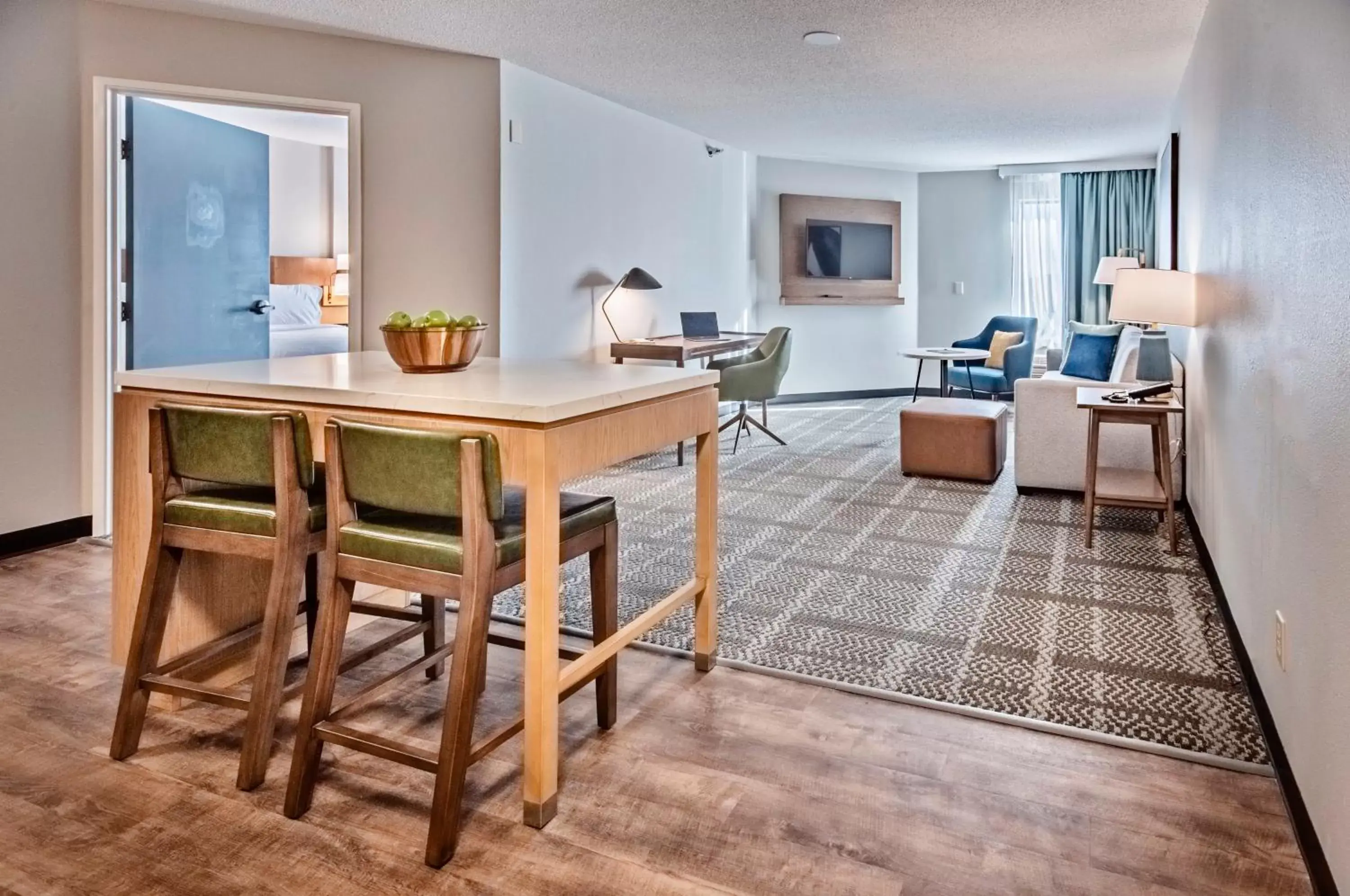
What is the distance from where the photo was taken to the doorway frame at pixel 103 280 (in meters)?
3.94

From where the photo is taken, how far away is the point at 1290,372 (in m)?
2.01

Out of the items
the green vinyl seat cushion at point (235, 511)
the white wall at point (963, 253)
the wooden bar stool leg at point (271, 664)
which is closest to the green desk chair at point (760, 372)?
the white wall at point (963, 253)

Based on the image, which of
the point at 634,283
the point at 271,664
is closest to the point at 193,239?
the point at 634,283

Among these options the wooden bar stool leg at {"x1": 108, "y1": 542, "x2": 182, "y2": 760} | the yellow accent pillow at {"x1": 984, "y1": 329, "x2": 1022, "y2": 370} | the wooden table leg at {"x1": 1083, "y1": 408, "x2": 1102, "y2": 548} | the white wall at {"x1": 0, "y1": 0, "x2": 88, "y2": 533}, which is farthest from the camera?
the yellow accent pillow at {"x1": 984, "y1": 329, "x2": 1022, "y2": 370}

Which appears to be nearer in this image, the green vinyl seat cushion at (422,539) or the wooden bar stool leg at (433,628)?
the green vinyl seat cushion at (422,539)

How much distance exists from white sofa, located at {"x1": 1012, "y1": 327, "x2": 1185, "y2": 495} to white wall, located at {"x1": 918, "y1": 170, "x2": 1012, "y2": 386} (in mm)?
4437

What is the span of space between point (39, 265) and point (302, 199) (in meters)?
4.82

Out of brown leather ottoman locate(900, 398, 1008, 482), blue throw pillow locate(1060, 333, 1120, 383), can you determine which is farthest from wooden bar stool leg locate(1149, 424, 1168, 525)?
blue throw pillow locate(1060, 333, 1120, 383)

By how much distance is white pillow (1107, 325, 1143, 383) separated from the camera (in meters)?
4.85

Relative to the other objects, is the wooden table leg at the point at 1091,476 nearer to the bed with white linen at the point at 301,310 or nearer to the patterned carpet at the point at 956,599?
the patterned carpet at the point at 956,599

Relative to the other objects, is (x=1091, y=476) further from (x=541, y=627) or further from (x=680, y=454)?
(x=541, y=627)

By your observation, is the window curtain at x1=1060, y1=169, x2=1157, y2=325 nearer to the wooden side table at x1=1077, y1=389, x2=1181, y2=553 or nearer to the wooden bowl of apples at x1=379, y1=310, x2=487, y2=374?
the wooden side table at x1=1077, y1=389, x2=1181, y2=553

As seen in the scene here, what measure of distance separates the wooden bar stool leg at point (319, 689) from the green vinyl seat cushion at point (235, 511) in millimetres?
176

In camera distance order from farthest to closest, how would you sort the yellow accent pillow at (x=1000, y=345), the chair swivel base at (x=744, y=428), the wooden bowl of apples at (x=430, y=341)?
1. the yellow accent pillow at (x=1000, y=345)
2. the chair swivel base at (x=744, y=428)
3. the wooden bowl of apples at (x=430, y=341)
